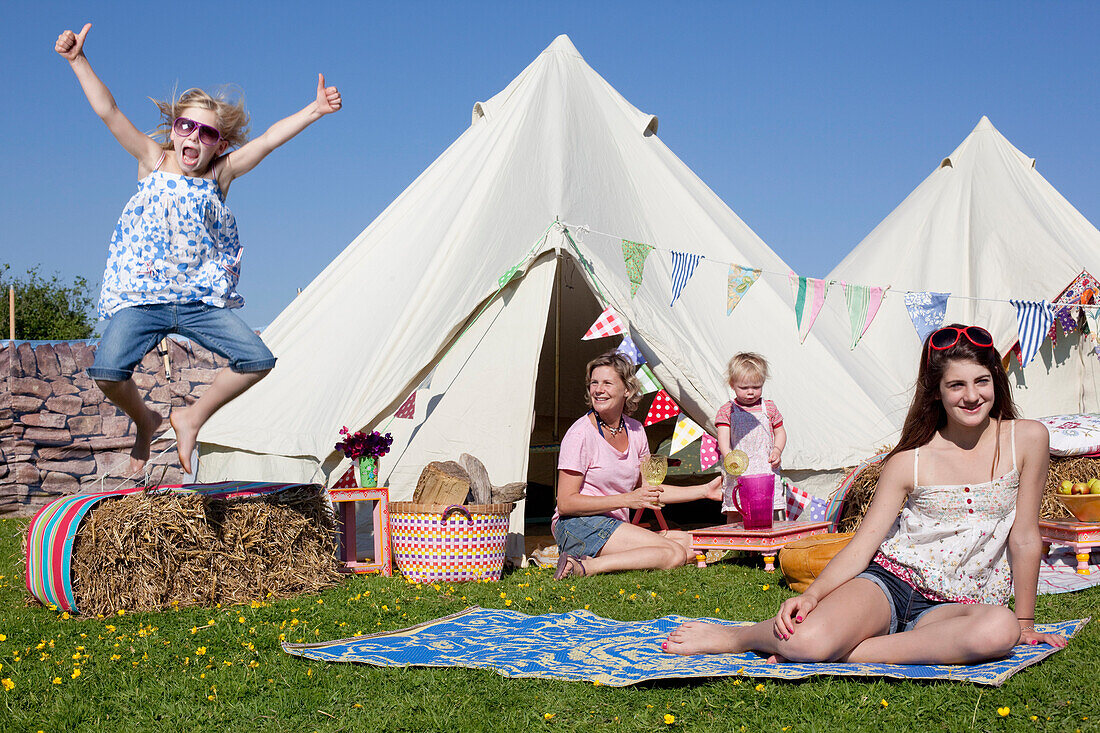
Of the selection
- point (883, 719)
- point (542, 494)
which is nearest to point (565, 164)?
point (542, 494)

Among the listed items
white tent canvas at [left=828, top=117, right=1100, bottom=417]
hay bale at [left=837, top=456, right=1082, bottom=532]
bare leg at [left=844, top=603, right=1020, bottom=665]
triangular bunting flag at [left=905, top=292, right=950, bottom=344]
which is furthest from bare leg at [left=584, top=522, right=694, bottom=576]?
white tent canvas at [left=828, top=117, right=1100, bottom=417]

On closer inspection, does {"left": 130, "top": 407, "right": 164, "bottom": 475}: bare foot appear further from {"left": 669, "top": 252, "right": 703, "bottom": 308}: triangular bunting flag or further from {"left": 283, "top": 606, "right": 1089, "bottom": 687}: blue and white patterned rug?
{"left": 669, "top": 252, "right": 703, "bottom": 308}: triangular bunting flag

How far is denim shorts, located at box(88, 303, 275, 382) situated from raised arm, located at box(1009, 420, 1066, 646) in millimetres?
2455

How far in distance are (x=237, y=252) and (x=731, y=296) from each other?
9.71ft

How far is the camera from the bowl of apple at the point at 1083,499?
14.0 ft

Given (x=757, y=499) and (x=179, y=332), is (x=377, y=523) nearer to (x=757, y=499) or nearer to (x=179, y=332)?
(x=179, y=332)

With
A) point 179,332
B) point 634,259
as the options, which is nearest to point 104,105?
point 179,332

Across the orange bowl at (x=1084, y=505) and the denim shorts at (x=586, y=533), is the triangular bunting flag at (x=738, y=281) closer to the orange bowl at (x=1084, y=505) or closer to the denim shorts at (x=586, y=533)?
the denim shorts at (x=586, y=533)

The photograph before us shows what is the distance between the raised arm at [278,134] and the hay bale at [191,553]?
139 cm

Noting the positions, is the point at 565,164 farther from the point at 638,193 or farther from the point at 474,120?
the point at 474,120

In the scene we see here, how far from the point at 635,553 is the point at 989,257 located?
732cm

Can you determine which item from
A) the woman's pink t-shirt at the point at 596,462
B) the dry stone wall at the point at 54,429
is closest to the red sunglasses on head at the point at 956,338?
the woman's pink t-shirt at the point at 596,462

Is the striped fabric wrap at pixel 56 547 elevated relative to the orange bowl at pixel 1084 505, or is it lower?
lower

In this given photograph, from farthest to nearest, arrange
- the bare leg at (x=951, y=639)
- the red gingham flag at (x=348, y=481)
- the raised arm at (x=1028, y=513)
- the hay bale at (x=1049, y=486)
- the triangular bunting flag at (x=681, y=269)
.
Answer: the triangular bunting flag at (x=681, y=269) < the red gingham flag at (x=348, y=481) < the hay bale at (x=1049, y=486) < the raised arm at (x=1028, y=513) < the bare leg at (x=951, y=639)
